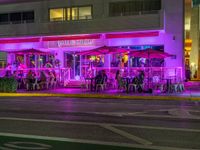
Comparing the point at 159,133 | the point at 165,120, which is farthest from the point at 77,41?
the point at 159,133

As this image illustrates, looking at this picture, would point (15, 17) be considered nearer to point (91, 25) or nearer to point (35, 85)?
point (91, 25)

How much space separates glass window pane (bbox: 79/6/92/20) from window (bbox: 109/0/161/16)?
1.95 m

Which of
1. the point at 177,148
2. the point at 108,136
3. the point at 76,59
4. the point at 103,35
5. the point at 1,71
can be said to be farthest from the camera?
the point at 76,59

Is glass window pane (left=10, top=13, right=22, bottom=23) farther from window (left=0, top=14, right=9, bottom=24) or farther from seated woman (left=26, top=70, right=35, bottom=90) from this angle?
seated woman (left=26, top=70, right=35, bottom=90)

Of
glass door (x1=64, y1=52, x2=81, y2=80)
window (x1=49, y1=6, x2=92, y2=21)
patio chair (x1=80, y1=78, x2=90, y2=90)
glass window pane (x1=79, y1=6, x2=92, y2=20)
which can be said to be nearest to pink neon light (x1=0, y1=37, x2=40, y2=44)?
window (x1=49, y1=6, x2=92, y2=21)

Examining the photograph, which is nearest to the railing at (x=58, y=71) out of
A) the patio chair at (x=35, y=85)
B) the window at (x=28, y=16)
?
the patio chair at (x=35, y=85)

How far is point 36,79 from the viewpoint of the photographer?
1013 inches

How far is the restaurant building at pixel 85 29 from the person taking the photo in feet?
99.1

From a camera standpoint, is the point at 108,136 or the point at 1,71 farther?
the point at 1,71

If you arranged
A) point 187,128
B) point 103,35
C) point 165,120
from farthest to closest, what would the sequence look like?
point 103,35
point 165,120
point 187,128

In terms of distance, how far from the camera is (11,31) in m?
35.4

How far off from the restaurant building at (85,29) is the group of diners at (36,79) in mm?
1634

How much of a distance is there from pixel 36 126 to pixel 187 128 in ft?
12.9

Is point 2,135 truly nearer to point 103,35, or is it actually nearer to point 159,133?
point 159,133
